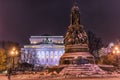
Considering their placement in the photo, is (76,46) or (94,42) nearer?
(76,46)

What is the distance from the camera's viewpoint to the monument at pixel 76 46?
74188mm

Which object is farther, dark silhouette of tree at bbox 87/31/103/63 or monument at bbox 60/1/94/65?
dark silhouette of tree at bbox 87/31/103/63

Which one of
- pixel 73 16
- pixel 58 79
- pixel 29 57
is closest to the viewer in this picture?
pixel 58 79

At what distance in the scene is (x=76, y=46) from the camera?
248 feet

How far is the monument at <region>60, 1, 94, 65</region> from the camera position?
74.2m

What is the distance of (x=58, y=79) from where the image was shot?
5694 cm

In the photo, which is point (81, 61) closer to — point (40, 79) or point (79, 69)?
point (79, 69)

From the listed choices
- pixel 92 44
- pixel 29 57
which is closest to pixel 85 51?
pixel 92 44

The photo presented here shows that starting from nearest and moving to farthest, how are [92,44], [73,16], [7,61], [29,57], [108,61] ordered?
[73,16], [108,61], [7,61], [92,44], [29,57]

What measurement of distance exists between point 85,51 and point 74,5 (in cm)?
955

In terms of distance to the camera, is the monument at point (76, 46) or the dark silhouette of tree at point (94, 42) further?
the dark silhouette of tree at point (94, 42)

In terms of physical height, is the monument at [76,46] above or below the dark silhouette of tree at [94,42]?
below

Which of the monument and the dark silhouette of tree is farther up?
the dark silhouette of tree

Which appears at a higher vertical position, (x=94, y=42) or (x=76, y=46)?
(x=94, y=42)
